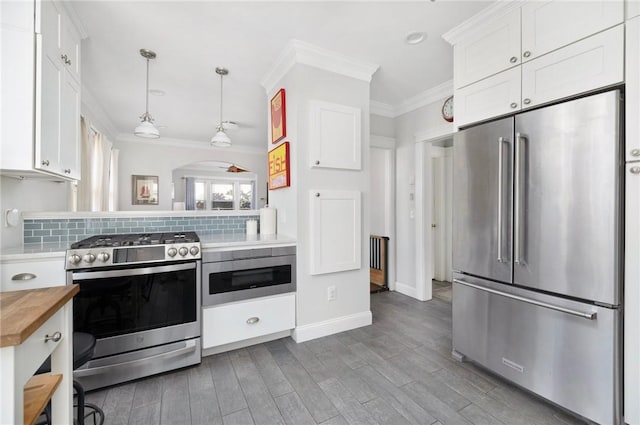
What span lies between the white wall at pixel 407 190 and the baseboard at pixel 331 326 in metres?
1.27

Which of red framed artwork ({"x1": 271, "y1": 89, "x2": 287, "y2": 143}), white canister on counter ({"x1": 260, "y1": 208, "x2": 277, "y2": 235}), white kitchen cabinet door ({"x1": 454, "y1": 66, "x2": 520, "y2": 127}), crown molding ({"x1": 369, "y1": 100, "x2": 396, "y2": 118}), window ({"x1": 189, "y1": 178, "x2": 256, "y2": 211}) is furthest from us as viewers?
window ({"x1": 189, "y1": 178, "x2": 256, "y2": 211})

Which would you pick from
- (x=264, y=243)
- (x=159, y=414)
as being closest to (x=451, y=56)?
(x=264, y=243)

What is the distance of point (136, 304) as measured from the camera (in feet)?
6.55

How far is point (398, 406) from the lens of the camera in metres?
1.72

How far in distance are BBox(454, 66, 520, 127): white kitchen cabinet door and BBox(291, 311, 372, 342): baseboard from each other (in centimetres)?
204

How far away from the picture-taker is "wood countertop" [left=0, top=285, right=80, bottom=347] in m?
0.73

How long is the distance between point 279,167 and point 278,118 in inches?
20.6

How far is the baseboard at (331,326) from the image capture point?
258cm

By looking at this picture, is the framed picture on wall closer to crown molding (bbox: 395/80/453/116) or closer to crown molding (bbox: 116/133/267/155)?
crown molding (bbox: 116/133/267/155)

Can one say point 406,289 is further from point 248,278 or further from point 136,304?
point 136,304

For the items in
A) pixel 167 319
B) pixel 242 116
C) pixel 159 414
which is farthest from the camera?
pixel 242 116

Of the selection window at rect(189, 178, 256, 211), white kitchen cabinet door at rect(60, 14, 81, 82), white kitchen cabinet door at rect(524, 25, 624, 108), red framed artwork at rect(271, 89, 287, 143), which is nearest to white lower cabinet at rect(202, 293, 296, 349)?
red framed artwork at rect(271, 89, 287, 143)

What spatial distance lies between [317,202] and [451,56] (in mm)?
1980

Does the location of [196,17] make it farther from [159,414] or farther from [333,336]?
[333,336]
